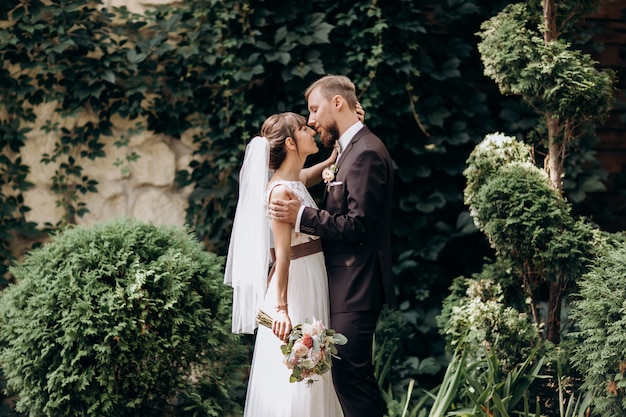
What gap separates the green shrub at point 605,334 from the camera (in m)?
3.40

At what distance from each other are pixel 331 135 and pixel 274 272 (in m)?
0.72

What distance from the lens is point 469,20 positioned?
558 centimetres

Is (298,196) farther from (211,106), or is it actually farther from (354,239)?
(211,106)

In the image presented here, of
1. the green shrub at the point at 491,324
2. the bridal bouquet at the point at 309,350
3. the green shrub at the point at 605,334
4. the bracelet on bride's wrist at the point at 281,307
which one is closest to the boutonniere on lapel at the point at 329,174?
the bracelet on bride's wrist at the point at 281,307

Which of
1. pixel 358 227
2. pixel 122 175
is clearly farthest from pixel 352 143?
pixel 122 175

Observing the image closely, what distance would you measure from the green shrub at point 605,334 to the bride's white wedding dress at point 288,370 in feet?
3.96

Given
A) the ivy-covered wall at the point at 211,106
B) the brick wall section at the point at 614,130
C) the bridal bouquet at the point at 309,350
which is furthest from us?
the brick wall section at the point at 614,130

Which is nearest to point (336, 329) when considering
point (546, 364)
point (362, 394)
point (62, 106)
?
point (362, 394)

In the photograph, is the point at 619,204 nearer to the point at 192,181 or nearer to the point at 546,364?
the point at 546,364

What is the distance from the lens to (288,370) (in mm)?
3490

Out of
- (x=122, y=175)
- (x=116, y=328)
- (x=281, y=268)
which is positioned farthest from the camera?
(x=122, y=175)

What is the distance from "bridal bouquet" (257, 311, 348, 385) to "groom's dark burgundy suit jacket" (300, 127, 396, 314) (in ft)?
0.89

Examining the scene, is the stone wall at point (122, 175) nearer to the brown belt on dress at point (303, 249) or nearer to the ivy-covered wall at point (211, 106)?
the ivy-covered wall at point (211, 106)

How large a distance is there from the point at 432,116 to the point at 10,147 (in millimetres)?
2877
